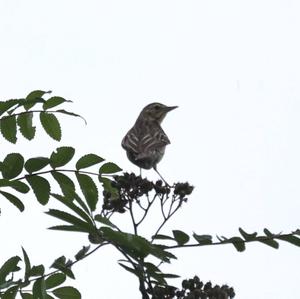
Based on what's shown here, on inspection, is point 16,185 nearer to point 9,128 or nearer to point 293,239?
point 9,128

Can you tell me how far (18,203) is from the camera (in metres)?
4.73

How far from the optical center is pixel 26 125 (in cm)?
529

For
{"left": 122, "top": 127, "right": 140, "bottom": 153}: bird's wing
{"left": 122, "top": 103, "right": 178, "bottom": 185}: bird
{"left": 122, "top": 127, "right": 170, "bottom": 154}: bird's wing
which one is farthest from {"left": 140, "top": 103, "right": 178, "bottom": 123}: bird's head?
{"left": 122, "top": 127, "right": 140, "bottom": 153}: bird's wing

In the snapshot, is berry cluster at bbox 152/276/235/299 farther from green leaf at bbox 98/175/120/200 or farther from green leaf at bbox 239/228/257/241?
green leaf at bbox 98/175/120/200

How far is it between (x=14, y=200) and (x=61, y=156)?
401 millimetres

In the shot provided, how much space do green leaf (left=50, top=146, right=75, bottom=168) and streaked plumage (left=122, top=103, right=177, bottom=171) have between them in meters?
4.79

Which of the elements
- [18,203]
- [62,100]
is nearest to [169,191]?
[62,100]

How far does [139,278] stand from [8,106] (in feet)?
5.09

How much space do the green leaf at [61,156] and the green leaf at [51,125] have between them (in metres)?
0.40

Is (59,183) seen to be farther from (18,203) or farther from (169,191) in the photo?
(169,191)

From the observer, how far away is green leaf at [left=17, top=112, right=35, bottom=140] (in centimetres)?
526

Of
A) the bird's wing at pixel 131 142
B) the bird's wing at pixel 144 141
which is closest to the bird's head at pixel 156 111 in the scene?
the bird's wing at pixel 144 141

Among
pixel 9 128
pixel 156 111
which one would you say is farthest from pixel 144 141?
pixel 9 128

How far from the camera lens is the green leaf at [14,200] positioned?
15.5ft
